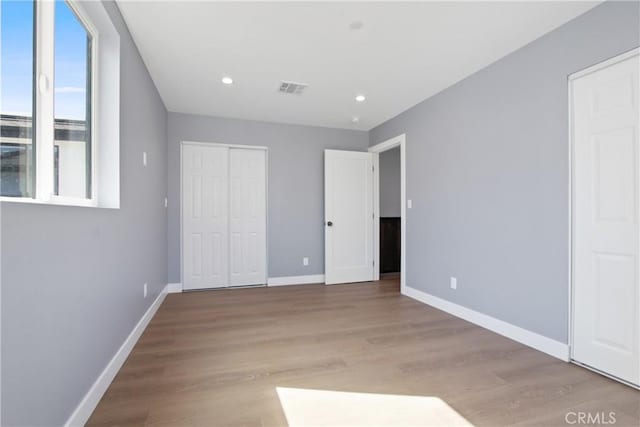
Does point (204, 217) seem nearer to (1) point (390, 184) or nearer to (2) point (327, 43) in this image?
(2) point (327, 43)

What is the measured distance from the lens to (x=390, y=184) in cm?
580

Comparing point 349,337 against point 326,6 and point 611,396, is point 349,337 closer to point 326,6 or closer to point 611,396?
point 611,396

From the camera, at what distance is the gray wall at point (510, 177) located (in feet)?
7.48

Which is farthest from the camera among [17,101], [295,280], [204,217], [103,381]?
[295,280]

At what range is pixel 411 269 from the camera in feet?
13.3

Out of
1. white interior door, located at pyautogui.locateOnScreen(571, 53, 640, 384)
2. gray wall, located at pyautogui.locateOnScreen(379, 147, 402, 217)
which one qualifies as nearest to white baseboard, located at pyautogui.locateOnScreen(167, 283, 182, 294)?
gray wall, located at pyautogui.locateOnScreen(379, 147, 402, 217)

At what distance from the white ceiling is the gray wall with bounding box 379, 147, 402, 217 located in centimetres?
207

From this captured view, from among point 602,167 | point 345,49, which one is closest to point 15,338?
point 345,49

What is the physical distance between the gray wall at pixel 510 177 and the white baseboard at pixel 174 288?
330cm

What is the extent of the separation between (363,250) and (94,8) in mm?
4173

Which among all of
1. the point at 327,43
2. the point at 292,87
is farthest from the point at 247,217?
the point at 327,43

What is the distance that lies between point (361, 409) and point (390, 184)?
4.56 meters

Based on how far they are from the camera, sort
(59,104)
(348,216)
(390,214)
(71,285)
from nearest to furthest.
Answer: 1. (71,285)
2. (59,104)
3. (348,216)
4. (390,214)

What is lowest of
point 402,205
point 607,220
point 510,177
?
point 607,220
